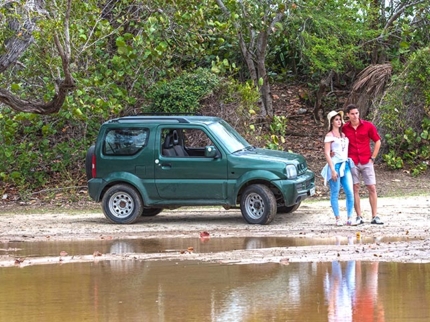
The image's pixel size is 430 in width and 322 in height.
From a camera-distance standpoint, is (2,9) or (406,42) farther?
(406,42)

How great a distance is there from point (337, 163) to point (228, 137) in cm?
219

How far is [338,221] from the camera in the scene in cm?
1455

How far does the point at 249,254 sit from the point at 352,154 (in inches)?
134

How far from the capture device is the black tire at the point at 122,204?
1569 centimetres

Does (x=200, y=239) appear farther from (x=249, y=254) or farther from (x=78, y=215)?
(x=78, y=215)

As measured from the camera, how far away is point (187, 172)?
1538 centimetres

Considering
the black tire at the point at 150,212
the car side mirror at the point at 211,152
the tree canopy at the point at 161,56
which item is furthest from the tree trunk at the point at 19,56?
the car side mirror at the point at 211,152

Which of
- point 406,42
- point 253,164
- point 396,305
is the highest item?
point 406,42

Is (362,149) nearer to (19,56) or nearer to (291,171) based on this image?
(291,171)

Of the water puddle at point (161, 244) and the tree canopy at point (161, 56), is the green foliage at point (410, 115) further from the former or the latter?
the water puddle at point (161, 244)

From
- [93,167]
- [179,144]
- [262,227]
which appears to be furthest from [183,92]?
[262,227]

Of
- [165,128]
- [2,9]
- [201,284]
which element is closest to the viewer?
[201,284]

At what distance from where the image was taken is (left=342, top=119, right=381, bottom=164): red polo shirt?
14383mm


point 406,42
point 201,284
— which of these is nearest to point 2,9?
point 201,284
